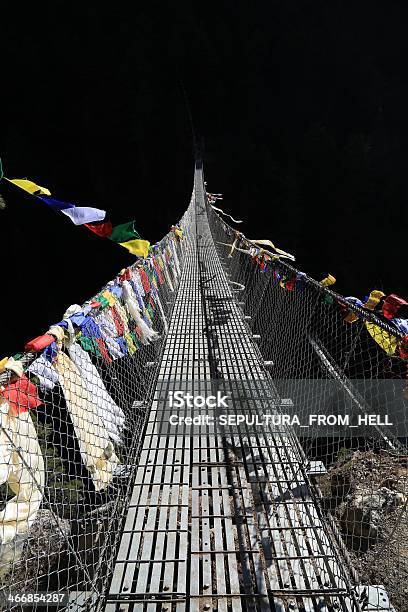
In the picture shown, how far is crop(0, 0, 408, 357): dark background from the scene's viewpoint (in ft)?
76.6

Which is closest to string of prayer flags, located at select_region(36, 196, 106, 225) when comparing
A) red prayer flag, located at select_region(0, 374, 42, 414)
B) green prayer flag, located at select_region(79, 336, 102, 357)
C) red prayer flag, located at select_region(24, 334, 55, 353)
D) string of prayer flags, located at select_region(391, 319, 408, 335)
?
green prayer flag, located at select_region(79, 336, 102, 357)

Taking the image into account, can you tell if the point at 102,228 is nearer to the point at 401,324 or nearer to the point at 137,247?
the point at 137,247

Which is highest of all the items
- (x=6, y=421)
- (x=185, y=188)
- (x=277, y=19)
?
(x=277, y=19)

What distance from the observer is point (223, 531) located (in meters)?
1.76

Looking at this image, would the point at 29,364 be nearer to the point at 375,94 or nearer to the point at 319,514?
the point at 319,514

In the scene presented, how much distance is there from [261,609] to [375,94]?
3865 cm

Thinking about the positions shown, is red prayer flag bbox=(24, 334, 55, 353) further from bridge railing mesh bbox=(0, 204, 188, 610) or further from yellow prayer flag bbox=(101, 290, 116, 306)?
yellow prayer flag bbox=(101, 290, 116, 306)

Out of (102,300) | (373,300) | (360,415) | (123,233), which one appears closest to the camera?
(373,300)

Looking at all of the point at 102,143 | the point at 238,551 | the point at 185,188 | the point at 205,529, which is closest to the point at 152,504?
the point at 205,529

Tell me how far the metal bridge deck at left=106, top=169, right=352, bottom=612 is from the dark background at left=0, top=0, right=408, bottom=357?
18971mm

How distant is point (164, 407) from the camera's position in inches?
105

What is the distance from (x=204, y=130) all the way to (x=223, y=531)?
34756mm

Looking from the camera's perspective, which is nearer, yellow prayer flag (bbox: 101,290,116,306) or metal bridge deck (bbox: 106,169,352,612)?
metal bridge deck (bbox: 106,169,352,612)
